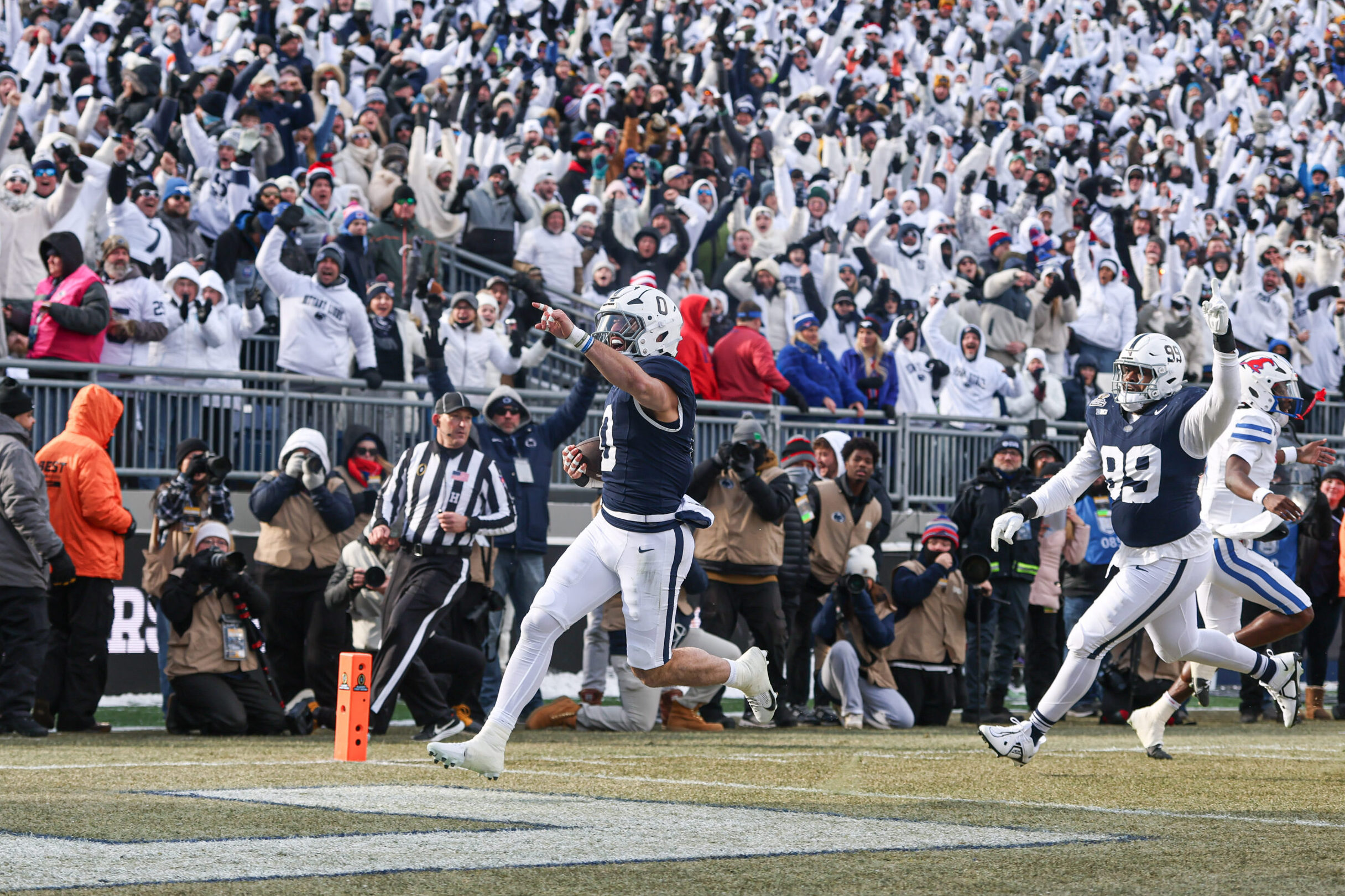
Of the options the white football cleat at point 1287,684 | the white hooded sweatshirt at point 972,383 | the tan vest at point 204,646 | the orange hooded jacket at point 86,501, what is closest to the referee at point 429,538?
the tan vest at point 204,646

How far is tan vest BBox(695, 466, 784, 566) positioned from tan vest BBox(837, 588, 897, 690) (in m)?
0.67

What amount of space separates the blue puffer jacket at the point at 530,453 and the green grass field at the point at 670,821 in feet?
9.21

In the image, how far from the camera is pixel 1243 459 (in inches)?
402

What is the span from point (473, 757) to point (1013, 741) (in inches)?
110

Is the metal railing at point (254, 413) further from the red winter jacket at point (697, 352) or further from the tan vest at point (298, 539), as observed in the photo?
the tan vest at point (298, 539)

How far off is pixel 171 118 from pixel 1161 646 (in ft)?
39.2

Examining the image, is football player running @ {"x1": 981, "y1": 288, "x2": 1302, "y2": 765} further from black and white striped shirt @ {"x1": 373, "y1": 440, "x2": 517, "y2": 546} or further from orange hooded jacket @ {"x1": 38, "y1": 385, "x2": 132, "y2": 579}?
orange hooded jacket @ {"x1": 38, "y1": 385, "x2": 132, "y2": 579}

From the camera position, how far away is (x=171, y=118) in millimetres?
17344

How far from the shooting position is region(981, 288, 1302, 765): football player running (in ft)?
27.8

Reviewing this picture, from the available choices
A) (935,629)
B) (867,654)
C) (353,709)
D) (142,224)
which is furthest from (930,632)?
(142,224)

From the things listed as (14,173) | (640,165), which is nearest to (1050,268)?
(640,165)

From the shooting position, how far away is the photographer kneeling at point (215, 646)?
11.0 m

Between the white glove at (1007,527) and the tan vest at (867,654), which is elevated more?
the white glove at (1007,527)

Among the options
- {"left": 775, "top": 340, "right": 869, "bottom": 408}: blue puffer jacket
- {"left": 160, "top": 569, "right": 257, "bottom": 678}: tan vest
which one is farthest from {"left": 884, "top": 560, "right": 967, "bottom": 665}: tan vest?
{"left": 160, "top": 569, "right": 257, "bottom": 678}: tan vest
